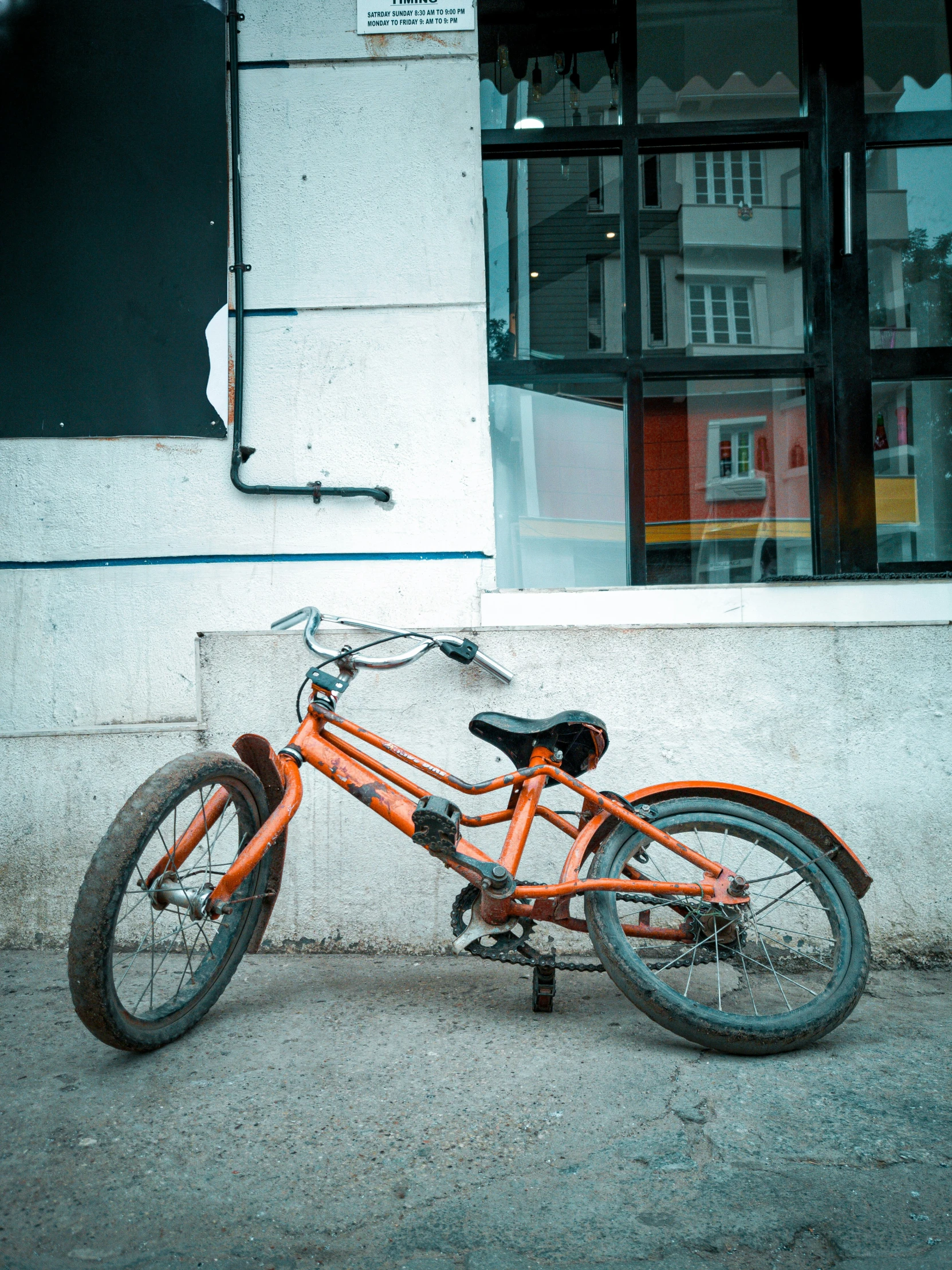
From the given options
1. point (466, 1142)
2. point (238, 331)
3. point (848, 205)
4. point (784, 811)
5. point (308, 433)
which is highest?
point (848, 205)

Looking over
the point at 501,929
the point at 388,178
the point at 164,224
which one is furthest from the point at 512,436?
the point at 501,929

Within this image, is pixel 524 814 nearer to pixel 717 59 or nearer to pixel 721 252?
pixel 721 252

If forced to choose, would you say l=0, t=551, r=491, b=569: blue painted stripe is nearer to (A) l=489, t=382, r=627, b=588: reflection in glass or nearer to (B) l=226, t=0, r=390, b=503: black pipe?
(B) l=226, t=0, r=390, b=503: black pipe

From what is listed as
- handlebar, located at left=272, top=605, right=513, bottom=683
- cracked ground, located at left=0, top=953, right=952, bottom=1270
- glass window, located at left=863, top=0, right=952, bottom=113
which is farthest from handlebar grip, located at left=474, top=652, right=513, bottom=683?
glass window, located at left=863, top=0, right=952, bottom=113

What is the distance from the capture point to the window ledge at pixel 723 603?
11.5 ft

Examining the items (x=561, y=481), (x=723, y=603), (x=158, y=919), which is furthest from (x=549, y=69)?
(x=158, y=919)

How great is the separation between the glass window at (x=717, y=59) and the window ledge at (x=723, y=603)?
6.53 feet

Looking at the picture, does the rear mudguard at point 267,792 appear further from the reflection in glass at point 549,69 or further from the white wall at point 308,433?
the reflection in glass at point 549,69

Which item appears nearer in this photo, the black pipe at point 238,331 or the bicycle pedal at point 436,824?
the bicycle pedal at point 436,824

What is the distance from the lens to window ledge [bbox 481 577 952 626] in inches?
138

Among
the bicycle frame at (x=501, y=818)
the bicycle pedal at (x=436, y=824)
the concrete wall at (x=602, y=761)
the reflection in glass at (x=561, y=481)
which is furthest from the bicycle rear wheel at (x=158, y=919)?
the reflection in glass at (x=561, y=481)

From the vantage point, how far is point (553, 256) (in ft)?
12.6

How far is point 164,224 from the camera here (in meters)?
3.62

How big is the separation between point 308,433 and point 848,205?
7.77ft
